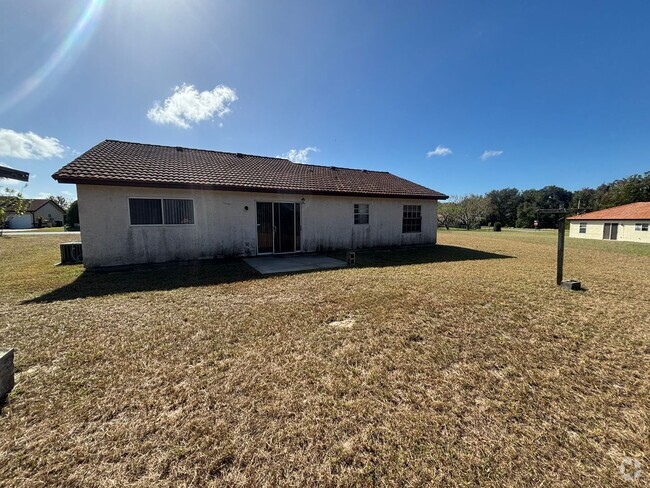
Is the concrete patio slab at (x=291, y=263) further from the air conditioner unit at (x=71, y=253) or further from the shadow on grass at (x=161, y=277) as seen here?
the air conditioner unit at (x=71, y=253)

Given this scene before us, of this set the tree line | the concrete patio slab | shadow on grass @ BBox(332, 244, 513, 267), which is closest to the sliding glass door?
the concrete patio slab

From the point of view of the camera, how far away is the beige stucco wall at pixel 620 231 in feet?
78.7

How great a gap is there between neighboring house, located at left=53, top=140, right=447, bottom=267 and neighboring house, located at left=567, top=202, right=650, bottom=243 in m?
25.0

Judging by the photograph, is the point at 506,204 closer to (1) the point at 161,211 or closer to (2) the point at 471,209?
(2) the point at 471,209

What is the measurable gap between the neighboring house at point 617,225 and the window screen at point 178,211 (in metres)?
35.9

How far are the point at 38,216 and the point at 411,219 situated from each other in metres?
62.5

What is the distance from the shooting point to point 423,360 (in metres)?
3.19

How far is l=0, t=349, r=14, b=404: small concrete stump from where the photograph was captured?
2.42 m

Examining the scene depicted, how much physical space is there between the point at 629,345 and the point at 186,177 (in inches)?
420

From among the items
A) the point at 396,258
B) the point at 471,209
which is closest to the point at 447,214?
the point at 471,209

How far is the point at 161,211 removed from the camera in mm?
8469

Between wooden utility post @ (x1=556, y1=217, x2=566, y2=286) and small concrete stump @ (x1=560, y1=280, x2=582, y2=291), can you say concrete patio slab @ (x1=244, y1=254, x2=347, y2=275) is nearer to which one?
wooden utility post @ (x1=556, y1=217, x2=566, y2=286)

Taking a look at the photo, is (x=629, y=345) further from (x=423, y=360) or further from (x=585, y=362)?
(x=423, y=360)

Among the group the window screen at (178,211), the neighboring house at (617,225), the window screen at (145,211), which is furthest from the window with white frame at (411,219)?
the neighboring house at (617,225)
